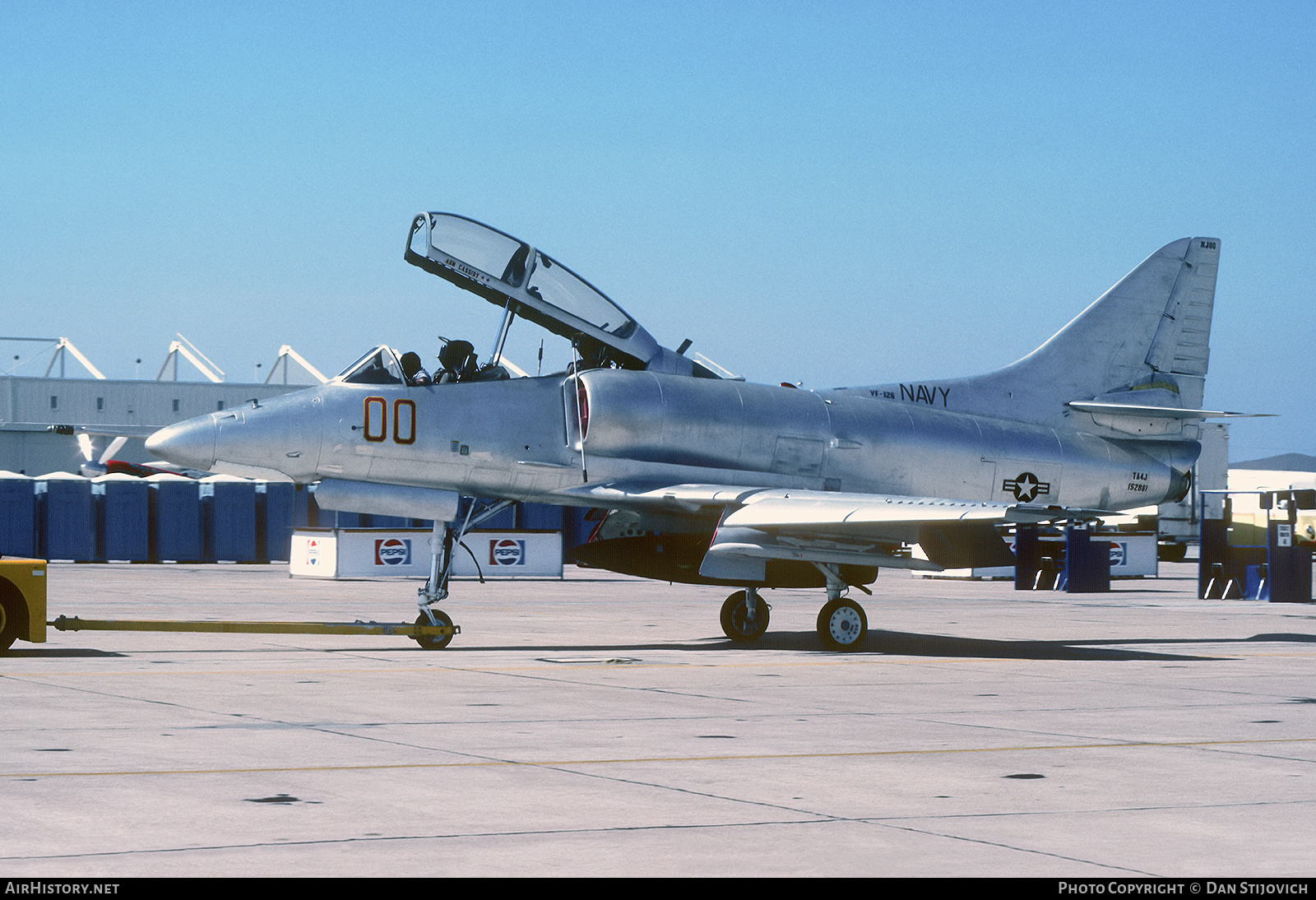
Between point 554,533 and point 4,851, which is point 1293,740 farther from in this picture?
point 554,533

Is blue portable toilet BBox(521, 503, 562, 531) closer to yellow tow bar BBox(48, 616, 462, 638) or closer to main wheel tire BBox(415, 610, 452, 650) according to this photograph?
main wheel tire BBox(415, 610, 452, 650)

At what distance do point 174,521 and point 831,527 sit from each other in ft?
106

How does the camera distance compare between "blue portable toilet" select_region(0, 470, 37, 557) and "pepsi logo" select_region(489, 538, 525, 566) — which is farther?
"blue portable toilet" select_region(0, 470, 37, 557)

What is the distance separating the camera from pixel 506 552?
37781mm

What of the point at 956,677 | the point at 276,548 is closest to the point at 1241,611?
the point at 956,677

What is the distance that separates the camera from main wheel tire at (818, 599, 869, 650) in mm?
17969

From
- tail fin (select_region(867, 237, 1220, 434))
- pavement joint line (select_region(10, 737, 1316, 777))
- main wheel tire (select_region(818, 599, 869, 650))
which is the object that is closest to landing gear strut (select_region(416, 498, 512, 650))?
main wheel tire (select_region(818, 599, 869, 650))

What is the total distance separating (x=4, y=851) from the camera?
6.21m

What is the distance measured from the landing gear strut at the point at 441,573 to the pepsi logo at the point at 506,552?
19714 mm

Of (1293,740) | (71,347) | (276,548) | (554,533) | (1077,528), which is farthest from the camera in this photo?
(71,347)

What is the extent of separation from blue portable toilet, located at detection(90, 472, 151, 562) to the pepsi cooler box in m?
9.00

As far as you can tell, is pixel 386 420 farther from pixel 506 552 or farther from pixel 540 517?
pixel 540 517

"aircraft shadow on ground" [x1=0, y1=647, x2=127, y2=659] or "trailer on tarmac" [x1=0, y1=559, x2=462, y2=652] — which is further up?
"trailer on tarmac" [x1=0, y1=559, x2=462, y2=652]

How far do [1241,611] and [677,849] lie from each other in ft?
75.4
